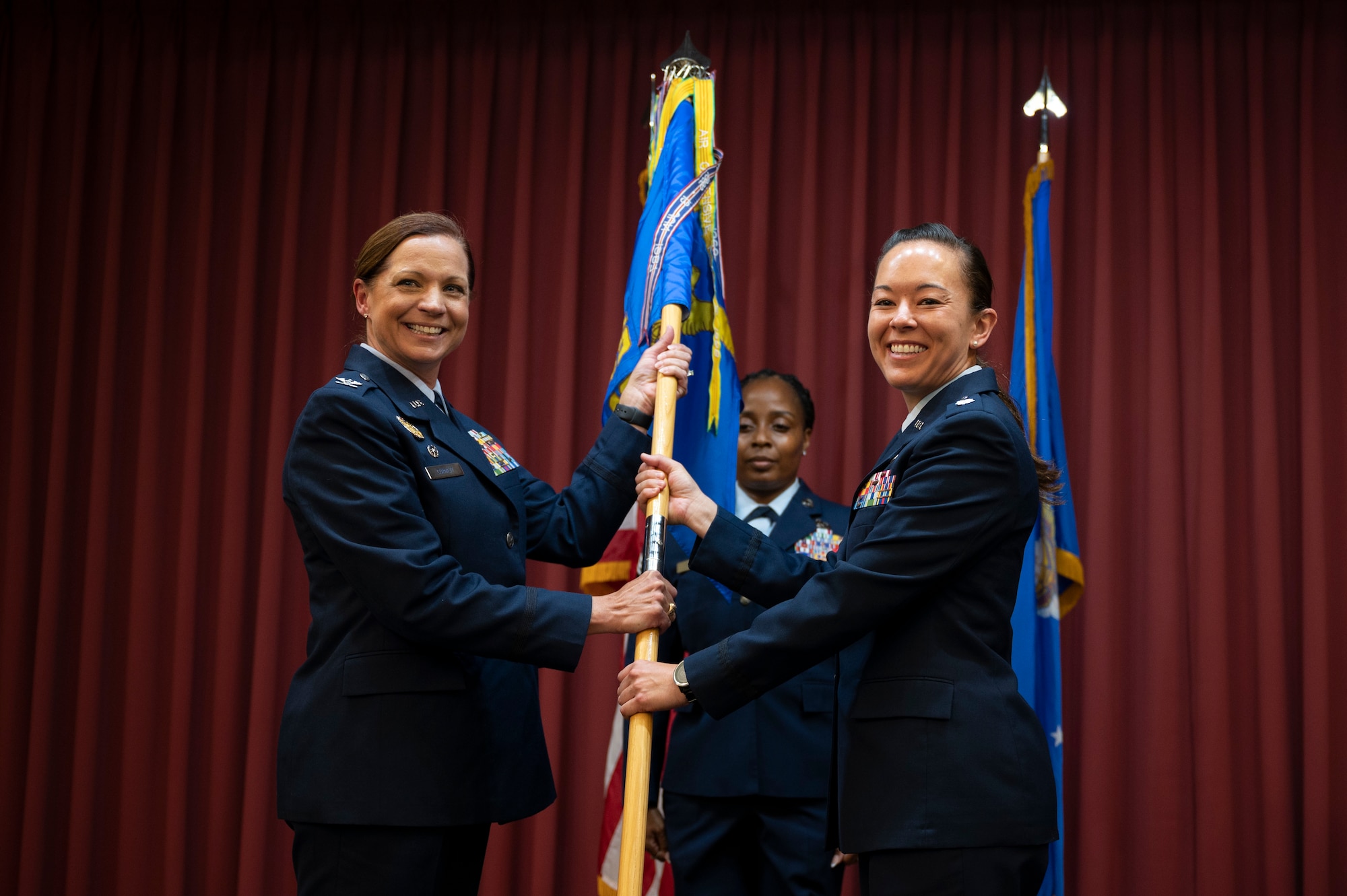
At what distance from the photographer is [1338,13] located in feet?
11.6

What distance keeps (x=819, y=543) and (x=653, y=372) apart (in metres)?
0.71

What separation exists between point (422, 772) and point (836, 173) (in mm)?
2609

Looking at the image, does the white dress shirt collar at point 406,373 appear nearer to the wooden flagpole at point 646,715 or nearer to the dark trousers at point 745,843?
the wooden flagpole at point 646,715

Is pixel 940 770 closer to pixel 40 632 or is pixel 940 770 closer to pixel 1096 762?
pixel 1096 762

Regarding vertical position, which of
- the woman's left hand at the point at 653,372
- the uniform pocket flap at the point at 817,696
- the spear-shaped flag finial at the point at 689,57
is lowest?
the uniform pocket flap at the point at 817,696

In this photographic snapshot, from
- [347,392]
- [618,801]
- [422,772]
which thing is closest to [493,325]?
[618,801]

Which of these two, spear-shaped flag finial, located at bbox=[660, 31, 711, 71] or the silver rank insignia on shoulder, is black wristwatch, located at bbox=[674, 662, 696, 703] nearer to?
the silver rank insignia on shoulder

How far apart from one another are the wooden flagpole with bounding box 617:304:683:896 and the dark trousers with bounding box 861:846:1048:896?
43 centimetres

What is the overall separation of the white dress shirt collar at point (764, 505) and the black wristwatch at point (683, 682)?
3.09ft

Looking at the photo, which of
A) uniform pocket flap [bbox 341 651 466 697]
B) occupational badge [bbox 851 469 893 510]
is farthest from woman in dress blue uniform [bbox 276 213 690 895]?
occupational badge [bbox 851 469 893 510]

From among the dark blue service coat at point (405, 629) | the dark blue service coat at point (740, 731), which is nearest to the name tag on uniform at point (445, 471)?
the dark blue service coat at point (405, 629)

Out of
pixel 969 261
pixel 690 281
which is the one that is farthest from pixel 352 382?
pixel 969 261

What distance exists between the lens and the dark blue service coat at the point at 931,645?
156 cm

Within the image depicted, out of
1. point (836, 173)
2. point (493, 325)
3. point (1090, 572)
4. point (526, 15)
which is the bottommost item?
point (1090, 572)
